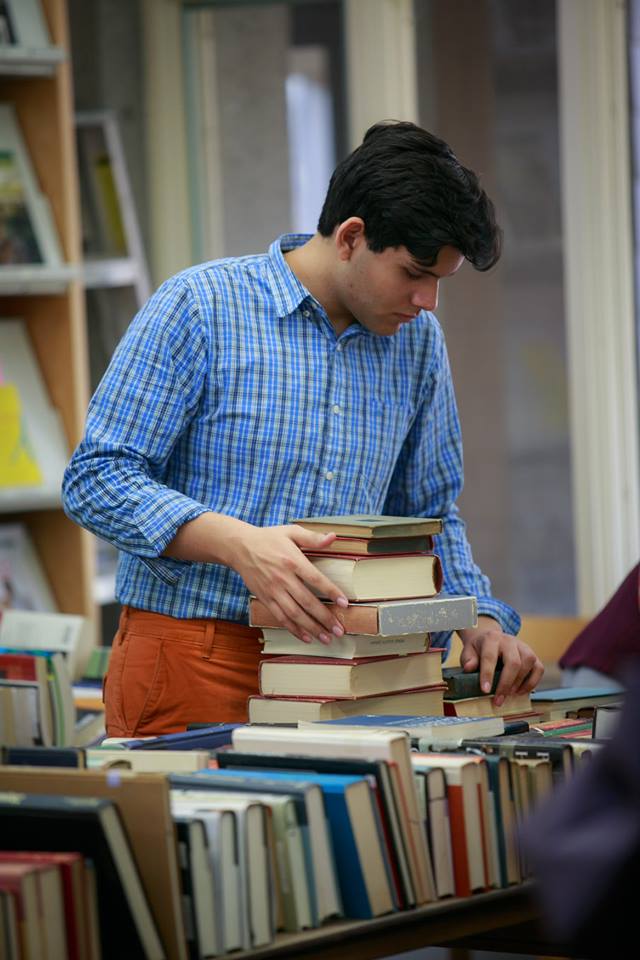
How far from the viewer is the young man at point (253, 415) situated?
6.79ft

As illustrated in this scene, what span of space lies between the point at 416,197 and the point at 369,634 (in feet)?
2.02

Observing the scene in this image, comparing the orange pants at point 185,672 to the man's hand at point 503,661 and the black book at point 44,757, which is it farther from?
the black book at point 44,757

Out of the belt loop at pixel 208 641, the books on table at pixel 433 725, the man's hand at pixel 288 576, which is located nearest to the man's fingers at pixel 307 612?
the man's hand at pixel 288 576

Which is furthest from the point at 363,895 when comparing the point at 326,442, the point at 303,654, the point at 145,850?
the point at 326,442

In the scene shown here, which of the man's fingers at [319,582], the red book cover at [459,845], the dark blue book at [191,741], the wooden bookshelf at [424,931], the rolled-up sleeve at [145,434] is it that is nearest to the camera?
the wooden bookshelf at [424,931]

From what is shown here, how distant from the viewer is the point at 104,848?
53.9 inches

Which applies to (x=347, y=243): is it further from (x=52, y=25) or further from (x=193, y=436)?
(x=52, y=25)

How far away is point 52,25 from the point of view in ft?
12.4

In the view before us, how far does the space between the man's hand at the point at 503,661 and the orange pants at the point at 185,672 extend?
32 centimetres

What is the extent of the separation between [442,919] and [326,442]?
83 cm

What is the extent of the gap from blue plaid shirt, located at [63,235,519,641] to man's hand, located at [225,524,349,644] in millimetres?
108

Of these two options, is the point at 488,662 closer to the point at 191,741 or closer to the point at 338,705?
the point at 338,705

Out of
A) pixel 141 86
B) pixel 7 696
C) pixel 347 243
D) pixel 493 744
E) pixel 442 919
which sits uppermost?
pixel 141 86

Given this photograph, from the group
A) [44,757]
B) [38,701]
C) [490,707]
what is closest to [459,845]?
[44,757]
